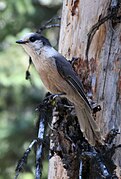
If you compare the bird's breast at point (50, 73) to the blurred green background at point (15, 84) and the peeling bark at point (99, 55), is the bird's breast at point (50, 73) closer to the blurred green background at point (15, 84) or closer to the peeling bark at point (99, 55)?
the peeling bark at point (99, 55)

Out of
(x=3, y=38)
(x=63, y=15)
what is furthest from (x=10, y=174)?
(x=63, y=15)

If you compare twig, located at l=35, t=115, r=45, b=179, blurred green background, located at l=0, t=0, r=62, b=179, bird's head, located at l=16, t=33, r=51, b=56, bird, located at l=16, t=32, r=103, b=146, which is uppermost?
blurred green background, located at l=0, t=0, r=62, b=179

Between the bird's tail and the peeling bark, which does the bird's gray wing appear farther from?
the peeling bark

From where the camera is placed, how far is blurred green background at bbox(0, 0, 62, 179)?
8180 mm

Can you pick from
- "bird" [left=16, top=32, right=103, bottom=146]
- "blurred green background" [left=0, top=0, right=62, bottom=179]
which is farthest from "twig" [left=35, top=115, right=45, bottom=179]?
"blurred green background" [left=0, top=0, right=62, bottom=179]

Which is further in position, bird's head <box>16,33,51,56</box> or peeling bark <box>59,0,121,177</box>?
Answer: peeling bark <box>59,0,121,177</box>

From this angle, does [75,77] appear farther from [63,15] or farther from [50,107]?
[63,15]

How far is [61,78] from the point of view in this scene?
11.3ft

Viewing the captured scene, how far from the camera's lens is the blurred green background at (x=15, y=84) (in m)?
8.18

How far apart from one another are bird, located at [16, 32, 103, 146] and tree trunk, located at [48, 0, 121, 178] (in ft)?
0.43

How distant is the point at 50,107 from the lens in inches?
142

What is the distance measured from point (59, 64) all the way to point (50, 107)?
0.30 m

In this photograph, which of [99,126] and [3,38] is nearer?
[99,126]

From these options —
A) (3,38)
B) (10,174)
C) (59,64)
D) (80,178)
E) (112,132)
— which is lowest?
(80,178)
